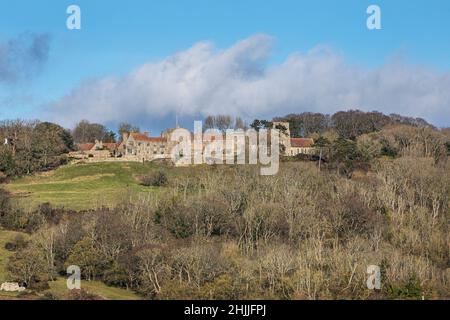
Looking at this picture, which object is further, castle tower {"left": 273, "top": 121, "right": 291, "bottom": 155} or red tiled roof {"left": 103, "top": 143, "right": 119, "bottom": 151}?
red tiled roof {"left": 103, "top": 143, "right": 119, "bottom": 151}

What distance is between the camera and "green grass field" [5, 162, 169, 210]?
261 feet

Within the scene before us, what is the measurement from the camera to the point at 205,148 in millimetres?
107500

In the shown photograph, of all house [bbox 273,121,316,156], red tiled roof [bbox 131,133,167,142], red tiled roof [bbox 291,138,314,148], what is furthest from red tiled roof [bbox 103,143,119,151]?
red tiled roof [bbox 291,138,314,148]

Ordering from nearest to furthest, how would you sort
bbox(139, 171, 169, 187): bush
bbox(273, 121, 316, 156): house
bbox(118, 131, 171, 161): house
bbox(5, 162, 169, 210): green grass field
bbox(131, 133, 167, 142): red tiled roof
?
bbox(5, 162, 169, 210): green grass field → bbox(139, 171, 169, 187): bush → bbox(273, 121, 316, 156): house → bbox(118, 131, 171, 161): house → bbox(131, 133, 167, 142): red tiled roof

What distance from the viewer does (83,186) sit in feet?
295

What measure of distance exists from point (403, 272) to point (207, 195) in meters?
28.6

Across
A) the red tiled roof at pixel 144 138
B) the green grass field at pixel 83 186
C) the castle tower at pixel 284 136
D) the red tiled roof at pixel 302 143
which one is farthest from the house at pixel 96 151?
the red tiled roof at pixel 302 143

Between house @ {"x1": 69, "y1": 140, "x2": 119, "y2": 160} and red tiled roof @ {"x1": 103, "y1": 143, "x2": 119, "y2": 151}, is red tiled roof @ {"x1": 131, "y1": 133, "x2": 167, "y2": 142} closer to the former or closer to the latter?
house @ {"x1": 69, "y1": 140, "x2": 119, "y2": 160}

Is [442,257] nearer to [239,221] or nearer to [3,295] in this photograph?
[239,221]

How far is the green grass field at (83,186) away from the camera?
79688mm

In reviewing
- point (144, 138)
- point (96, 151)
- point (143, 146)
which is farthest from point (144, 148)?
point (96, 151)

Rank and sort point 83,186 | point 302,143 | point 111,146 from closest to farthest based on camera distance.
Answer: point 83,186 < point 302,143 < point 111,146

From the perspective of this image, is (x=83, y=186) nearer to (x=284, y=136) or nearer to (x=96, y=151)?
(x=96, y=151)
